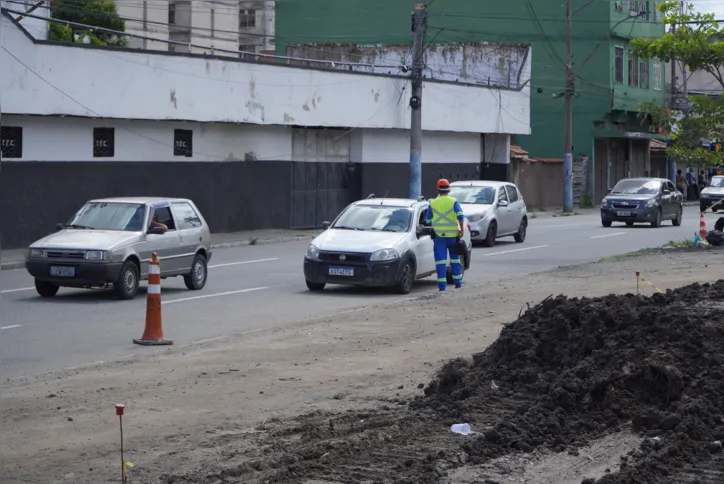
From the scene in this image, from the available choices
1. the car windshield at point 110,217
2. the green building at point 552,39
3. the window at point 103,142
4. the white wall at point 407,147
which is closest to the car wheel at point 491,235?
the window at point 103,142

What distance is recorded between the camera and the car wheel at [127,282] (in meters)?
17.8

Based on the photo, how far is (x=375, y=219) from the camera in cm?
2027

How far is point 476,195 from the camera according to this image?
30.8 meters

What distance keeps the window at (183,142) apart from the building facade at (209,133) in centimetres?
4

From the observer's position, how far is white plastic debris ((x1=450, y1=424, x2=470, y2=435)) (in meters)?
8.16

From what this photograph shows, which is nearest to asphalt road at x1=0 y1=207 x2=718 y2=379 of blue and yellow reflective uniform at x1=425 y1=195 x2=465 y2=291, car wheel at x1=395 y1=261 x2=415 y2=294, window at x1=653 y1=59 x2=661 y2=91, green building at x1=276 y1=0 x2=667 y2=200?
car wheel at x1=395 y1=261 x2=415 y2=294

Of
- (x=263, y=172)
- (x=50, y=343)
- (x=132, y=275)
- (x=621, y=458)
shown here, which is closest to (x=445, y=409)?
(x=621, y=458)

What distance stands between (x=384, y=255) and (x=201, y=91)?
606 inches

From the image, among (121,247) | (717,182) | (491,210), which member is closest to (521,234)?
(491,210)

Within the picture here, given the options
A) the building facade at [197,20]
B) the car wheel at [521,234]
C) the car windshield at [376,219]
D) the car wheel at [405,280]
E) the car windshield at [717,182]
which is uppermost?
the building facade at [197,20]

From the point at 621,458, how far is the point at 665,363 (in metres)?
1.81

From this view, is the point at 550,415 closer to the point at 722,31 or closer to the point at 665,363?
the point at 665,363

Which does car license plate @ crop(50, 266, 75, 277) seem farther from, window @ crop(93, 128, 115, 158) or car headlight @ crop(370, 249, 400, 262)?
window @ crop(93, 128, 115, 158)

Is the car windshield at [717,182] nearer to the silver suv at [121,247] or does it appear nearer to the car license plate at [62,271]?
the silver suv at [121,247]
